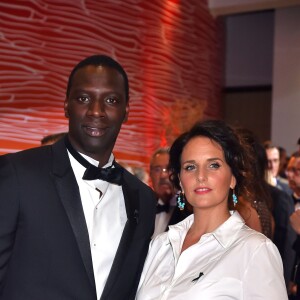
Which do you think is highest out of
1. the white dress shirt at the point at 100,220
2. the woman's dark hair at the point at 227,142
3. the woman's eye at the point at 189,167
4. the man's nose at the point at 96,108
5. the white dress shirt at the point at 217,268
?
the man's nose at the point at 96,108

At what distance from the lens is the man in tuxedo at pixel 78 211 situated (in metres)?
1.87

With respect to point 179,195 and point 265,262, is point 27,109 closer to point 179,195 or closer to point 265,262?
point 179,195

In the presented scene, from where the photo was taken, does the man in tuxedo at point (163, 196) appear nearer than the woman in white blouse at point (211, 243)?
No

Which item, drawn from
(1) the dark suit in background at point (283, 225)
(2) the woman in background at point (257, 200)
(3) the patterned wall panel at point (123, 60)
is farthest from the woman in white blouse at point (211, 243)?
(3) the patterned wall panel at point (123, 60)

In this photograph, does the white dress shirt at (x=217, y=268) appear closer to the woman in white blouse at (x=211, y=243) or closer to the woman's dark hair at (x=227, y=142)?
the woman in white blouse at (x=211, y=243)

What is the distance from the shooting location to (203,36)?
890 cm

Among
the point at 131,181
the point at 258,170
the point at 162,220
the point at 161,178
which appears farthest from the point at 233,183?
the point at 161,178

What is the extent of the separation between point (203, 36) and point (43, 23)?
12.4 feet

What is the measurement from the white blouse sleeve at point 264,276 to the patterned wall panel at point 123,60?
12.3 ft

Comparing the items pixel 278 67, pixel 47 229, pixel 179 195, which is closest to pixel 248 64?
pixel 278 67

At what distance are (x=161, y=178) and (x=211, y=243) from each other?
2.12 m

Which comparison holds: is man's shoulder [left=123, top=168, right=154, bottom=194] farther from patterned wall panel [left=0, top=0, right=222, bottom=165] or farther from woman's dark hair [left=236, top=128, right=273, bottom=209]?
patterned wall panel [left=0, top=0, right=222, bottom=165]

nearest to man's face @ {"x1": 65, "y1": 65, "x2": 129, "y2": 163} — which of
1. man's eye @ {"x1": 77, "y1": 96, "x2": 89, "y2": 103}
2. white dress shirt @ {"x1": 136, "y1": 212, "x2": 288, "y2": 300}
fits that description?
man's eye @ {"x1": 77, "y1": 96, "x2": 89, "y2": 103}

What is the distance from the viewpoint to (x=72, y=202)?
1.96 metres
